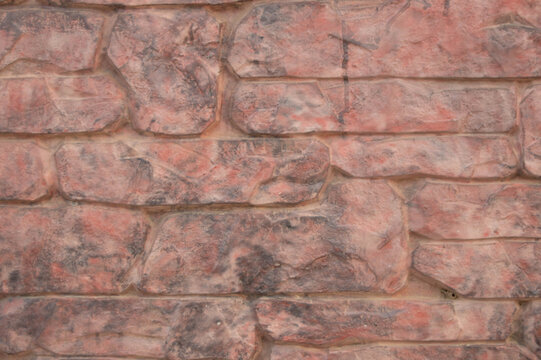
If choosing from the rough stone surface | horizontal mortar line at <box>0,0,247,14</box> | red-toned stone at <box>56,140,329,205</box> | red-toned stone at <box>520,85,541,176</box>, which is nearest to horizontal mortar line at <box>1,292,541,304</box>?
red-toned stone at <box>56,140,329,205</box>

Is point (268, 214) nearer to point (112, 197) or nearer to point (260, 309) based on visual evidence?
point (260, 309)

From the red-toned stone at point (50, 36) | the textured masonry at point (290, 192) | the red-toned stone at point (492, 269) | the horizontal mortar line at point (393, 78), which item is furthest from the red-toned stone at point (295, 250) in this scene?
the red-toned stone at point (50, 36)

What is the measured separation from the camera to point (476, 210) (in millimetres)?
1174

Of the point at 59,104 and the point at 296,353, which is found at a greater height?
the point at 59,104

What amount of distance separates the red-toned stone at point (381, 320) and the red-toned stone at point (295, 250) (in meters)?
0.04

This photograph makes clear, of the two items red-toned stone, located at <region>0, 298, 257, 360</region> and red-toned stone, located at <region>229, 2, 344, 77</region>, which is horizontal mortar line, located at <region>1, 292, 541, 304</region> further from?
red-toned stone, located at <region>229, 2, 344, 77</region>

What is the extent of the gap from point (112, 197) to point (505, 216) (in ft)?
3.27

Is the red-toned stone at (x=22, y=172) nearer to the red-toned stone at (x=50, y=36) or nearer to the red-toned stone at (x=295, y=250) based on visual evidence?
the red-toned stone at (x=50, y=36)

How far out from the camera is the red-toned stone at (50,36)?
1.23 meters

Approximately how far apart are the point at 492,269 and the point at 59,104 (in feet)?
3.90

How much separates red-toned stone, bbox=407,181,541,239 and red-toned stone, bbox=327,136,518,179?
38mm

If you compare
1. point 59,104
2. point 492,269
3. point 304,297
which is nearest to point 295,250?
point 304,297

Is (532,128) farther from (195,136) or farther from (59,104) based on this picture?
(59,104)

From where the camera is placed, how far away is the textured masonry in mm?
1173
